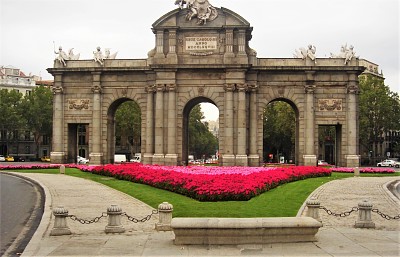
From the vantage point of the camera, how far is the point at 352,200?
2773cm

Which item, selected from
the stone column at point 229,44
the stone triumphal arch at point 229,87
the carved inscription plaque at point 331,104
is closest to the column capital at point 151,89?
the stone triumphal arch at point 229,87

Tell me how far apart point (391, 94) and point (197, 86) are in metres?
52.0

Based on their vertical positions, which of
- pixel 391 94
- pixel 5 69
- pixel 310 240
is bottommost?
pixel 310 240

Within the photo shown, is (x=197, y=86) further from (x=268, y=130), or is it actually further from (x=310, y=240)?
(x=268, y=130)

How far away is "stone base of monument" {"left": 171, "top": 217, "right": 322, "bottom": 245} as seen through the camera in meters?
17.0

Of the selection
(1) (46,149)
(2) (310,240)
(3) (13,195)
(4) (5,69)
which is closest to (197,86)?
(3) (13,195)

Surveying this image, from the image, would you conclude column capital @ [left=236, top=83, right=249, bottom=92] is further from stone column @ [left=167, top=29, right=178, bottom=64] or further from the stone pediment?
stone column @ [left=167, top=29, right=178, bottom=64]

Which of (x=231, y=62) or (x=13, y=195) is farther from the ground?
(x=231, y=62)

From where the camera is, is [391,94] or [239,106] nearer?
[239,106]

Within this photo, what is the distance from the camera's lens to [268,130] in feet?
324

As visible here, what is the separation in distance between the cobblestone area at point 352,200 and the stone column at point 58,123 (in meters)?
30.6

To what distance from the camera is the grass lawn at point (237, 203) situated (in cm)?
2275

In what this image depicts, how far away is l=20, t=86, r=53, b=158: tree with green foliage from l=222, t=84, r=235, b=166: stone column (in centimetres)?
5054

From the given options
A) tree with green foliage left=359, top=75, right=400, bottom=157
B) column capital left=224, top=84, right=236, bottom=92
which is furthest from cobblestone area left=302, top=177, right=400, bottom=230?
tree with green foliage left=359, top=75, right=400, bottom=157
